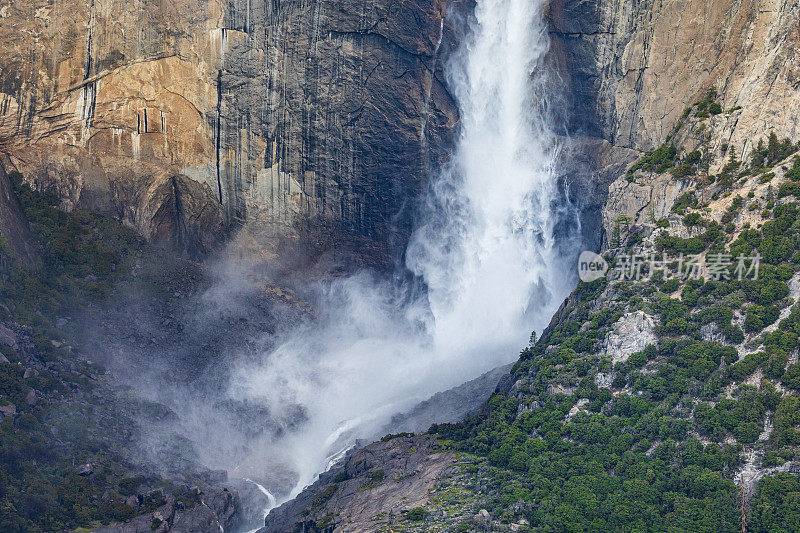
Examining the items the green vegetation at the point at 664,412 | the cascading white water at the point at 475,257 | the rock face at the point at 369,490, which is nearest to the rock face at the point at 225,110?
the cascading white water at the point at 475,257

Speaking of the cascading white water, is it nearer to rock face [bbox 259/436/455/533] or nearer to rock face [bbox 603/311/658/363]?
rock face [bbox 259/436/455/533]

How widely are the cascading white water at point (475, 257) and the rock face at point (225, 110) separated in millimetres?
4205

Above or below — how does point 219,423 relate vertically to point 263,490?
above

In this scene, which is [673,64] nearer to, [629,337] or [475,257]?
[629,337]

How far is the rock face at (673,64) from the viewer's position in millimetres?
80750

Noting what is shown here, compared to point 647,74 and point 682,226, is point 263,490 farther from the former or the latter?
point 647,74

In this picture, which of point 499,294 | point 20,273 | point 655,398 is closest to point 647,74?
point 499,294

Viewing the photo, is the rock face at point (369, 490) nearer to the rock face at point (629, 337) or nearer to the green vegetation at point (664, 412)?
the green vegetation at point (664, 412)

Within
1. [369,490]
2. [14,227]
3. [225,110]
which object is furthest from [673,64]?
[14,227]

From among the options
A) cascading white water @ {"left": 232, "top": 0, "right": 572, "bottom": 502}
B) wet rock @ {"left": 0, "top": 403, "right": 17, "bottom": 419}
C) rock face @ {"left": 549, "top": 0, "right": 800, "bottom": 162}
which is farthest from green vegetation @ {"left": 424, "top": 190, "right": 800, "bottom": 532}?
wet rock @ {"left": 0, "top": 403, "right": 17, "bottom": 419}

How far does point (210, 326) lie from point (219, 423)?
9078 millimetres

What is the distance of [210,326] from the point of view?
340ft

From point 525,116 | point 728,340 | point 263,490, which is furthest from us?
point 525,116

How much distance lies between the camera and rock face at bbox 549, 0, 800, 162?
80.8 metres
